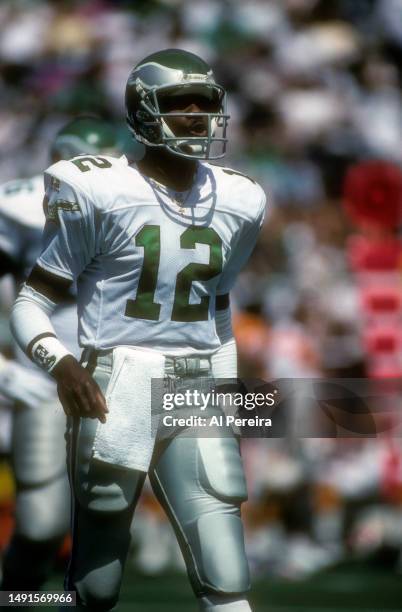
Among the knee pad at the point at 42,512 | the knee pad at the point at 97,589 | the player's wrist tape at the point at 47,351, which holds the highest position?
the player's wrist tape at the point at 47,351

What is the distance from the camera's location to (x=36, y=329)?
294cm

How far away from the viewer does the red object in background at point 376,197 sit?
6844 millimetres

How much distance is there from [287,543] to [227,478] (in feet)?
11.7

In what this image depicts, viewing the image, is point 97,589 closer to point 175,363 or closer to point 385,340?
point 175,363

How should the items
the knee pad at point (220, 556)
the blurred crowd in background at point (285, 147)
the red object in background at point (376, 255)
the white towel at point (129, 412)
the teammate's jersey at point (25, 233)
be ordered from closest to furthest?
the knee pad at point (220, 556)
the white towel at point (129, 412)
the teammate's jersey at point (25, 233)
the blurred crowd in background at point (285, 147)
the red object in background at point (376, 255)

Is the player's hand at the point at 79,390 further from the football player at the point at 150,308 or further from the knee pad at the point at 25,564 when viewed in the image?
the knee pad at the point at 25,564

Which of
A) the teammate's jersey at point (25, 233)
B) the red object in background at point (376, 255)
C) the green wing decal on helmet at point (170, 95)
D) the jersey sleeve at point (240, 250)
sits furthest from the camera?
the red object in background at point (376, 255)

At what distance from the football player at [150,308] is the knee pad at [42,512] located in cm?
95

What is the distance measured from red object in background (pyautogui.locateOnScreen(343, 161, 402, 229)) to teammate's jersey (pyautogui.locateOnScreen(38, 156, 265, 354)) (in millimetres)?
3917

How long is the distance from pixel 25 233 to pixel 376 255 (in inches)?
116

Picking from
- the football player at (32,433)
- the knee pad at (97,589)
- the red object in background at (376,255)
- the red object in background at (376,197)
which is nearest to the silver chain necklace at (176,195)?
the knee pad at (97,589)

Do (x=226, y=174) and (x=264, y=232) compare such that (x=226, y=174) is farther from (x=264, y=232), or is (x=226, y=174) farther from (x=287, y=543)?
(x=264, y=232)

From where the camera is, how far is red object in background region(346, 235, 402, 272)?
655 cm

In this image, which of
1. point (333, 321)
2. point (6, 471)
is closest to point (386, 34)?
point (333, 321)
